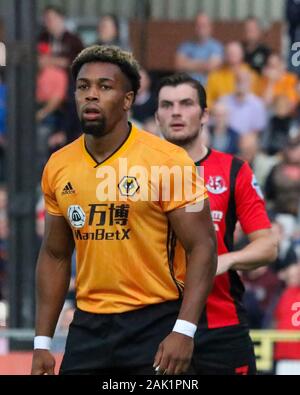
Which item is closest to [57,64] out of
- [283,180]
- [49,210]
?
[283,180]

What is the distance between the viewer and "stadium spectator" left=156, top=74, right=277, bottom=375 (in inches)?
264

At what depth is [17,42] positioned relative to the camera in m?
9.54

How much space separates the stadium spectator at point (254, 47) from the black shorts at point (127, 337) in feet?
26.0

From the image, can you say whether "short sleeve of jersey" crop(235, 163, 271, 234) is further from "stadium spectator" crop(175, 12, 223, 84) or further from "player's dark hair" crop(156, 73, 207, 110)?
"stadium spectator" crop(175, 12, 223, 84)

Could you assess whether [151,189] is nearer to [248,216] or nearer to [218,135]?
[248,216]

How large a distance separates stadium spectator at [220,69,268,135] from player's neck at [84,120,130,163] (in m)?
7.20

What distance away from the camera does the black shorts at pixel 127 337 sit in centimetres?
552

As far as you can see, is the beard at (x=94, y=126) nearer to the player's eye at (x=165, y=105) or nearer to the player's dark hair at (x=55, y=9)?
the player's eye at (x=165, y=105)

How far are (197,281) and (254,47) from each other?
27.0 ft

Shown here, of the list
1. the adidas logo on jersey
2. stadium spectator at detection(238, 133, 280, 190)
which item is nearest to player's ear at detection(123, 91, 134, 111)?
the adidas logo on jersey

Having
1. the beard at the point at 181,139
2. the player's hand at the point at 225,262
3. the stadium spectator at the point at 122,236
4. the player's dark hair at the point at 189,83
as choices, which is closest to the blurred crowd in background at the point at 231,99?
the player's dark hair at the point at 189,83

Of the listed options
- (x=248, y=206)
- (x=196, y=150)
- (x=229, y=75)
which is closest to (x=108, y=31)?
(x=229, y=75)

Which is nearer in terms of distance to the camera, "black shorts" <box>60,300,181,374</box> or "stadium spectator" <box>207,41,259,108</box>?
"black shorts" <box>60,300,181,374</box>

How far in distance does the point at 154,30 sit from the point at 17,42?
179 inches
